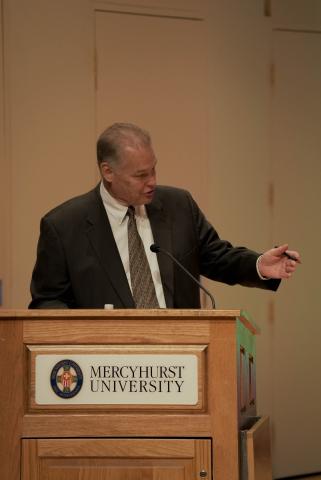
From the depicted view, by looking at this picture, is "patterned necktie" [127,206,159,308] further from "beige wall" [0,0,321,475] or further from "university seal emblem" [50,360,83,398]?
"beige wall" [0,0,321,475]

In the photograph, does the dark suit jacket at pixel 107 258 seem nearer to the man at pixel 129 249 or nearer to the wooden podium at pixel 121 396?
the man at pixel 129 249

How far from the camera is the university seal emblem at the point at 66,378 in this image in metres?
2.47

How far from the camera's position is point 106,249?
3.33m

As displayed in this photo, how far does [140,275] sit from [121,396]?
88cm

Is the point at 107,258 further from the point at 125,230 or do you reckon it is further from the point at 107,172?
the point at 107,172

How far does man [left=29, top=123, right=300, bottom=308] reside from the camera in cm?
327

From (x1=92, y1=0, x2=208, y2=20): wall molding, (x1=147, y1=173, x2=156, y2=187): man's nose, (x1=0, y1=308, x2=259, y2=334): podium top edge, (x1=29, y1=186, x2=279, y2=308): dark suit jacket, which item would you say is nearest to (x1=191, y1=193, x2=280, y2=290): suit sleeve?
(x1=29, y1=186, x2=279, y2=308): dark suit jacket

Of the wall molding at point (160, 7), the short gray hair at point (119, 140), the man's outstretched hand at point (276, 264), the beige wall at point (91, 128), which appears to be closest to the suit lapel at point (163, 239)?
the short gray hair at point (119, 140)

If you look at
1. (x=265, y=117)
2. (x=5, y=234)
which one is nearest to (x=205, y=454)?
(x=5, y=234)

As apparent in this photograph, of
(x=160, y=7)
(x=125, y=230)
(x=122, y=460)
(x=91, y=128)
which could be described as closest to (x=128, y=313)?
(x=122, y=460)

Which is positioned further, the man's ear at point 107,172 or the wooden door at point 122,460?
the man's ear at point 107,172

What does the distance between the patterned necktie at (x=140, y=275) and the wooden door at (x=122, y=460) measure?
2.80 feet

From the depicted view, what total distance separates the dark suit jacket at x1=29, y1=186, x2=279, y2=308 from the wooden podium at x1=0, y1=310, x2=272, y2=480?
27.2 inches

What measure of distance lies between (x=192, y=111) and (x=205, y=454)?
3.24 m
